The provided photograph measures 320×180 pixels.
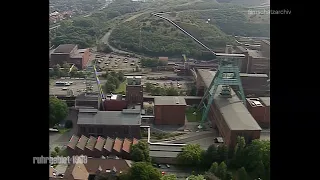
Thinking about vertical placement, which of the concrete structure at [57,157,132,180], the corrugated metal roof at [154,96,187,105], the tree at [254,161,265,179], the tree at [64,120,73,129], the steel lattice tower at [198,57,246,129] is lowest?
the tree at [254,161,265,179]

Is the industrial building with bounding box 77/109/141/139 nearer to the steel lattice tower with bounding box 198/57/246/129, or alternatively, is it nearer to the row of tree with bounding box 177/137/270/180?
the row of tree with bounding box 177/137/270/180

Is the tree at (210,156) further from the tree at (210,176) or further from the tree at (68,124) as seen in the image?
the tree at (68,124)

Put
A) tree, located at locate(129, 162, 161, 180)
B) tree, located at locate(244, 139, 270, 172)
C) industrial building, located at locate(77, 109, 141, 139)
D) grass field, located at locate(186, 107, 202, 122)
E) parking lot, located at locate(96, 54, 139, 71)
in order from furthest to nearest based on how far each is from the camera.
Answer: parking lot, located at locate(96, 54, 139, 71) → grass field, located at locate(186, 107, 202, 122) → industrial building, located at locate(77, 109, 141, 139) → tree, located at locate(244, 139, 270, 172) → tree, located at locate(129, 162, 161, 180)

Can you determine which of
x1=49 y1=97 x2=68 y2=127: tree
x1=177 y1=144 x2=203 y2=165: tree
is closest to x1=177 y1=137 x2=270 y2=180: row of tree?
x1=177 y1=144 x2=203 y2=165: tree

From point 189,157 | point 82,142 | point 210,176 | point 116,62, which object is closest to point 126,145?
point 82,142

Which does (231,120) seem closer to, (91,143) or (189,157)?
(189,157)
